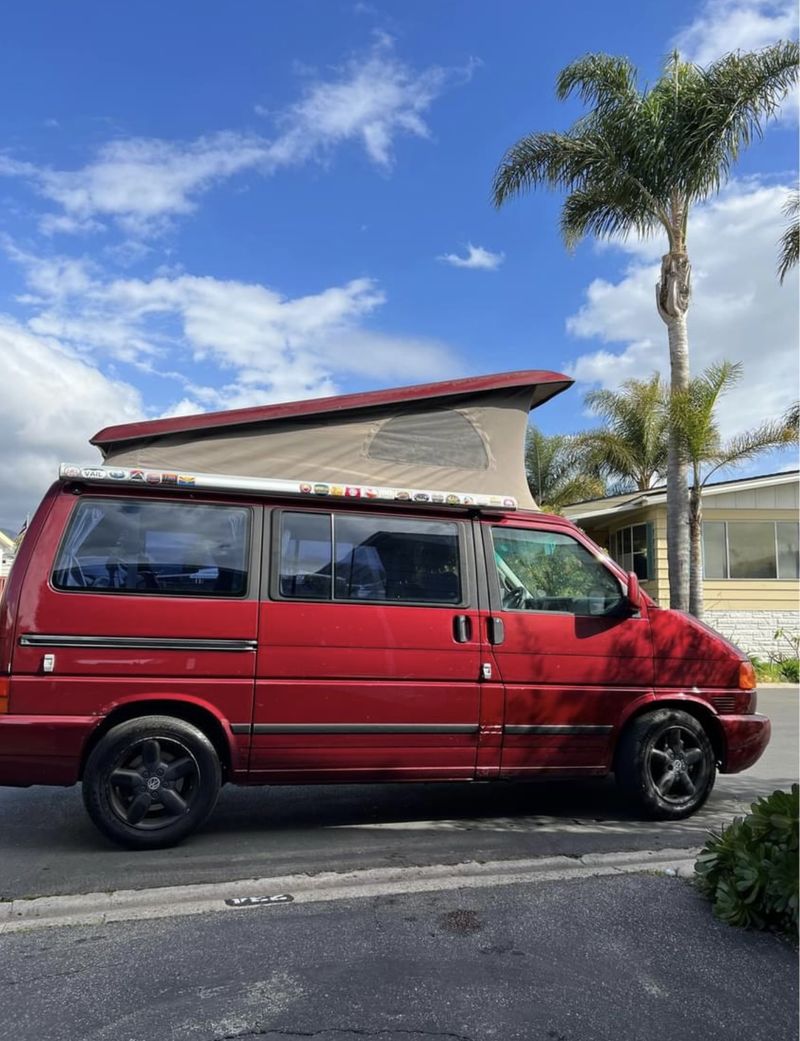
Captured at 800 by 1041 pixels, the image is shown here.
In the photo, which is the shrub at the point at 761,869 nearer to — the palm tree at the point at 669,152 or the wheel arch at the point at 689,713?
the wheel arch at the point at 689,713

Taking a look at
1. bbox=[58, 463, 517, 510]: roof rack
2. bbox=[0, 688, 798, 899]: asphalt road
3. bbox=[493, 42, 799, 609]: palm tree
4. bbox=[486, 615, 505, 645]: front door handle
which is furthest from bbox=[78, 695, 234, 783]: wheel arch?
bbox=[493, 42, 799, 609]: palm tree

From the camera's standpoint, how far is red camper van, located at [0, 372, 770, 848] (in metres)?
4.56

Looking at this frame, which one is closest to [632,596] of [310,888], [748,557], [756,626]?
[310,888]

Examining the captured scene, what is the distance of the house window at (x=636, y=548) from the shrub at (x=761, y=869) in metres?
15.7

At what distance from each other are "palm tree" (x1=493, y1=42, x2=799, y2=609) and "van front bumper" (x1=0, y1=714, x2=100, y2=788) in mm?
11597

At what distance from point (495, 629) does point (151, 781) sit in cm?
224

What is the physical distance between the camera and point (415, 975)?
3160mm

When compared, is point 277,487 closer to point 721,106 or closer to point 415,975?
point 415,975

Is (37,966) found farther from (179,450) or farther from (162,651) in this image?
(179,450)

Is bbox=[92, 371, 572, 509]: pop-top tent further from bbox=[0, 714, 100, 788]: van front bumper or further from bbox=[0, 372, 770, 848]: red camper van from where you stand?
bbox=[0, 714, 100, 788]: van front bumper

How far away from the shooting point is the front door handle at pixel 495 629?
5.09 metres

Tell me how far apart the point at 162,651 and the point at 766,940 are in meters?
Answer: 3.33

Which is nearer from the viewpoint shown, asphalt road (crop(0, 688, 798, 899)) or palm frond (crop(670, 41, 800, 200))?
asphalt road (crop(0, 688, 798, 899))

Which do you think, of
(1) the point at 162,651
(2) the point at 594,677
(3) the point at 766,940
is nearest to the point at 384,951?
(3) the point at 766,940
